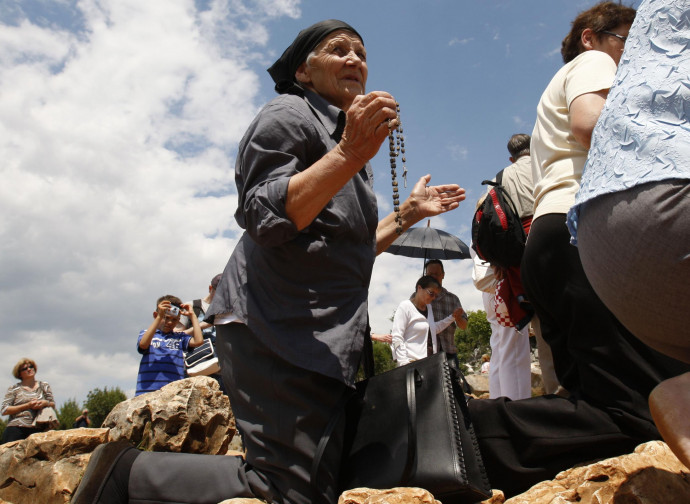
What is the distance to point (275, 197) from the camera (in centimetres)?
213

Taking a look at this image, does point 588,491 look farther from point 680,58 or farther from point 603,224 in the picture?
point 680,58

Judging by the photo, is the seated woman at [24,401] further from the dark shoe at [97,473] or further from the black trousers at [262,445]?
the black trousers at [262,445]

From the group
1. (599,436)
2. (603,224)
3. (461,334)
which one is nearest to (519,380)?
(599,436)

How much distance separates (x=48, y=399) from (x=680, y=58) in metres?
8.92

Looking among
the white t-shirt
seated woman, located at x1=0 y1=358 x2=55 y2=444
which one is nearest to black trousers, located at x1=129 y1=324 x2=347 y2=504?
the white t-shirt

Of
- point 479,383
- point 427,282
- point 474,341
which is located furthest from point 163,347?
point 474,341

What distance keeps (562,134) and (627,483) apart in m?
1.65

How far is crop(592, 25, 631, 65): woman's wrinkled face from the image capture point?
2.99m

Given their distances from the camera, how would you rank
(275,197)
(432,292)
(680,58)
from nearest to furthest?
(680,58) < (275,197) < (432,292)

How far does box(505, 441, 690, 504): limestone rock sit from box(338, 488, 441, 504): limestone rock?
329 mm

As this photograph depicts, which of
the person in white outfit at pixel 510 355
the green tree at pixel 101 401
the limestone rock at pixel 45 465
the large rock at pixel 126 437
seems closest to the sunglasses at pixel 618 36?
the person in white outfit at pixel 510 355

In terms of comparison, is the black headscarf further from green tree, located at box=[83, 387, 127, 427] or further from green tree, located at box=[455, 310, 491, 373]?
green tree, located at box=[455, 310, 491, 373]

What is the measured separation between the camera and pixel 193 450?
14.6 ft

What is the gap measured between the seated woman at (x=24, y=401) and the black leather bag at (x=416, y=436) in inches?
283
